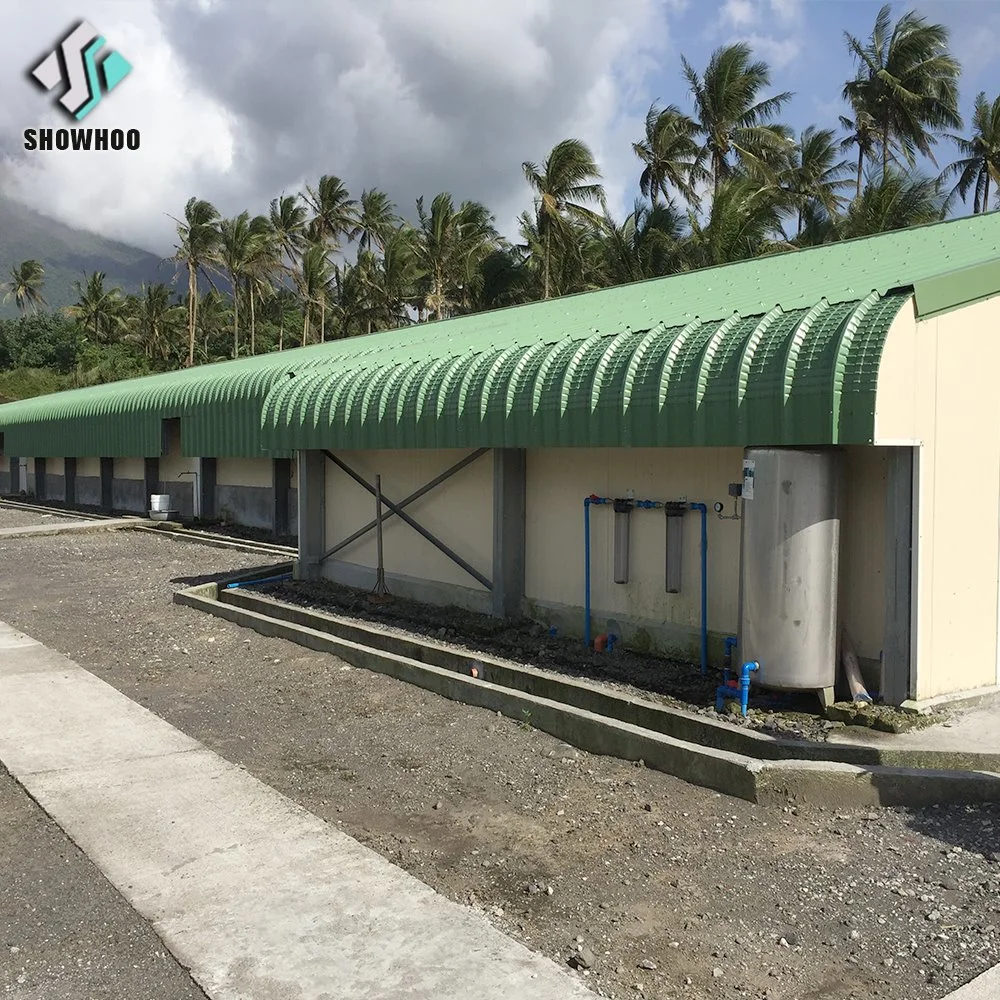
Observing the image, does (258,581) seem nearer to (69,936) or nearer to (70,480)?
(69,936)

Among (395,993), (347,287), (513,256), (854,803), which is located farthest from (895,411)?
(347,287)

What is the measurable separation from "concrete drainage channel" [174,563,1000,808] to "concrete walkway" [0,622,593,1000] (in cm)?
231

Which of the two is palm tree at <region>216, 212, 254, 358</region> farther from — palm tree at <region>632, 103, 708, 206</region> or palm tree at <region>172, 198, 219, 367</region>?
palm tree at <region>632, 103, 708, 206</region>

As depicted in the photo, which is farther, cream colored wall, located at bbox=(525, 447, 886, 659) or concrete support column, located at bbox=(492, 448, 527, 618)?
concrete support column, located at bbox=(492, 448, 527, 618)

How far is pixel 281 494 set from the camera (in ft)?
71.5

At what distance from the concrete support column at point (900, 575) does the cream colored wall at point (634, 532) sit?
1574mm

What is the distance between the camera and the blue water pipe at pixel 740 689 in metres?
7.37

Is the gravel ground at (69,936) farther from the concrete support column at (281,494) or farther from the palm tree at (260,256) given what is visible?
the palm tree at (260,256)

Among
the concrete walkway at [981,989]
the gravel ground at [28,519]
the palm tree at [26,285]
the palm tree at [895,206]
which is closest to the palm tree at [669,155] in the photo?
the palm tree at [895,206]

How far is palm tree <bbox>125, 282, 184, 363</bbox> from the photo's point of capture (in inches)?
2950

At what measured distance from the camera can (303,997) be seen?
154 inches

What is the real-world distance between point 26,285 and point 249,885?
104m

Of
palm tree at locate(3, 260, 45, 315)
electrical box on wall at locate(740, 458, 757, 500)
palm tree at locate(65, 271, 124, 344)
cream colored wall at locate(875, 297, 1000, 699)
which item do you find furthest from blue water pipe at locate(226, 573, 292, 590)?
palm tree at locate(3, 260, 45, 315)

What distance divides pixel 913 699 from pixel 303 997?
5.18 metres
